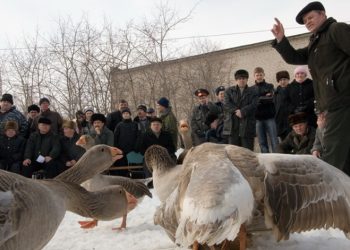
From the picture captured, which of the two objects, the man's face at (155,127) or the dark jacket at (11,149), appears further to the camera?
the man's face at (155,127)

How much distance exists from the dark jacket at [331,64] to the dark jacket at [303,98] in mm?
2993

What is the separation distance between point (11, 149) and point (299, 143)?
20.7ft

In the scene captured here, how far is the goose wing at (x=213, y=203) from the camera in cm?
291

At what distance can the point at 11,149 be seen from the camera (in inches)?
365

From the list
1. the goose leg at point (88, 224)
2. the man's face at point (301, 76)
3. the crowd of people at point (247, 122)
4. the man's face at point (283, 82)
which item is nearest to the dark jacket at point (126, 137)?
the crowd of people at point (247, 122)

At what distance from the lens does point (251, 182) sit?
3.56 m

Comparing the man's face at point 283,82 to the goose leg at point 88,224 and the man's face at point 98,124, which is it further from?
the goose leg at point 88,224

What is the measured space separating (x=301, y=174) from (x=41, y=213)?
2.28 metres

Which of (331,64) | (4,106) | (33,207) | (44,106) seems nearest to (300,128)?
(331,64)

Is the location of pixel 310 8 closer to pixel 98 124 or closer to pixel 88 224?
pixel 88 224

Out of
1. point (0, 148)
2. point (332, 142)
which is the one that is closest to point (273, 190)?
point (332, 142)

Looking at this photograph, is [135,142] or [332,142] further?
[135,142]

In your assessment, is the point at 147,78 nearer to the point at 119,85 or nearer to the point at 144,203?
the point at 119,85

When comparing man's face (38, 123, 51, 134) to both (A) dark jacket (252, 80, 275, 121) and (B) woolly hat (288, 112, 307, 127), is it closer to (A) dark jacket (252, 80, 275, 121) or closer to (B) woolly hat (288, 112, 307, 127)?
(A) dark jacket (252, 80, 275, 121)
